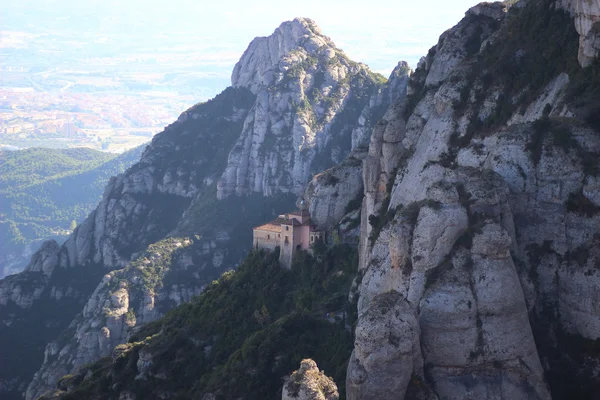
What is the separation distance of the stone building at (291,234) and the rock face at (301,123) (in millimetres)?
69541

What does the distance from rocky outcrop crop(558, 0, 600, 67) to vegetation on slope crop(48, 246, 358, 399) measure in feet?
92.3

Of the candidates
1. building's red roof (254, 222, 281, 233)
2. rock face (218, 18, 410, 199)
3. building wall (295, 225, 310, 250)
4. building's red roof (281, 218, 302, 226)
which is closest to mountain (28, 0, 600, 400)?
building wall (295, 225, 310, 250)

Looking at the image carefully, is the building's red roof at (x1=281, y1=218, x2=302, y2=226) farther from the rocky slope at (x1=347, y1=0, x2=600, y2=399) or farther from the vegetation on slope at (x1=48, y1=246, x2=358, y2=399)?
the rocky slope at (x1=347, y1=0, x2=600, y2=399)

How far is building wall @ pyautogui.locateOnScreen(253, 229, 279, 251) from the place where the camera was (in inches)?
3755

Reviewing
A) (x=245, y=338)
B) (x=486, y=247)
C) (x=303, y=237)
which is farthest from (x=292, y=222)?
(x=486, y=247)

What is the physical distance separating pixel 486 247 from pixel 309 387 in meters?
13.1

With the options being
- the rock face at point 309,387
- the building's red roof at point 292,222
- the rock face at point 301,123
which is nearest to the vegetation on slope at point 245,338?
the building's red roof at point 292,222

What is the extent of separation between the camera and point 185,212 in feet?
587

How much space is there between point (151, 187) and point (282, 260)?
10012cm

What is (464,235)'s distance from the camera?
53625 mm

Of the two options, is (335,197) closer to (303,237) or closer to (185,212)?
(303,237)

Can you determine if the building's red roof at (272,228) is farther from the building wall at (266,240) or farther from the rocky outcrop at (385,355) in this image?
the rocky outcrop at (385,355)

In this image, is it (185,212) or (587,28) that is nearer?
(587,28)

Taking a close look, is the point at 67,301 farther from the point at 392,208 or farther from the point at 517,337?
the point at 517,337
